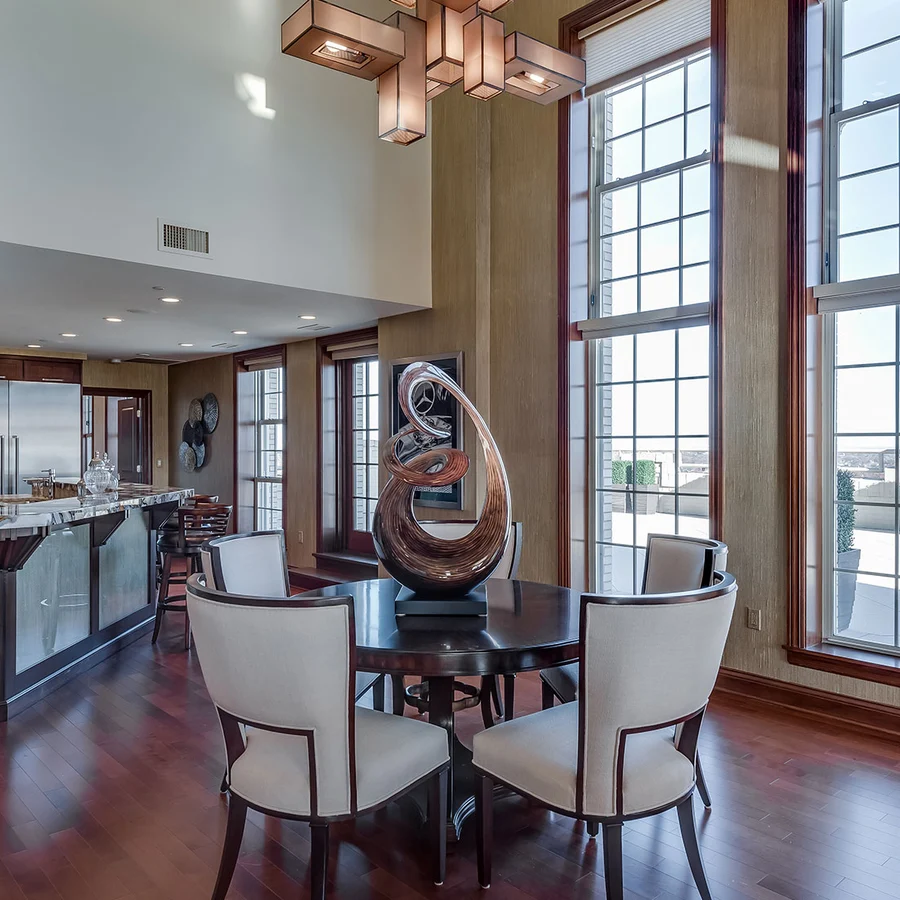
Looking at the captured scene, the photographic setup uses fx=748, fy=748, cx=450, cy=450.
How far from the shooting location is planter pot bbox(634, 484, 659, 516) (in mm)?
4516

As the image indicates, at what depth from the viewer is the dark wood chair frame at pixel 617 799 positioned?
1869 mm

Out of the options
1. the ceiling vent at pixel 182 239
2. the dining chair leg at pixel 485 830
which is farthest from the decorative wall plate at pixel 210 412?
the dining chair leg at pixel 485 830

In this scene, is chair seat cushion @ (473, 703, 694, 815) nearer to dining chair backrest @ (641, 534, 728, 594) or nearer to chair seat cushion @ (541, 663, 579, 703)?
chair seat cushion @ (541, 663, 579, 703)

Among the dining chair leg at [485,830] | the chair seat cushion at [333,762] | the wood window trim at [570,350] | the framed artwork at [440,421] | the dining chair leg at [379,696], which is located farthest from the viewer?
the framed artwork at [440,421]

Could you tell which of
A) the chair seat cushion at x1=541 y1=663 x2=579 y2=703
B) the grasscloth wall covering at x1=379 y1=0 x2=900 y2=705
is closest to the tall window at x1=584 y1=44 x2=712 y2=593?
the grasscloth wall covering at x1=379 y1=0 x2=900 y2=705

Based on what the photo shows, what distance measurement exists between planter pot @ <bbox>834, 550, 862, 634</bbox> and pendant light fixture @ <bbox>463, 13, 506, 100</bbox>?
2766 mm

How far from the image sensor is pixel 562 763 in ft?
6.51

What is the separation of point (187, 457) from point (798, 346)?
728 cm

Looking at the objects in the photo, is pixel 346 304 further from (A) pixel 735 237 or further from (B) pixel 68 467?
(B) pixel 68 467

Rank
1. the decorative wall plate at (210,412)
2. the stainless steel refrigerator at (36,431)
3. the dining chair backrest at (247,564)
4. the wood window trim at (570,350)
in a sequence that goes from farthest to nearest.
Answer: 1. the decorative wall plate at (210,412)
2. the stainless steel refrigerator at (36,431)
3. the wood window trim at (570,350)
4. the dining chair backrest at (247,564)

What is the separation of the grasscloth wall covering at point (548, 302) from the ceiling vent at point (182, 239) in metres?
1.80

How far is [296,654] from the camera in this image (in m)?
1.82

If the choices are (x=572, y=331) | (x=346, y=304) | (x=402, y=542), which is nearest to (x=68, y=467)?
(x=346, y=304)

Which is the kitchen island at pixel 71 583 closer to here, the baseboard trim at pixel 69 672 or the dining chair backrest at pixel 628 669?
the baseboard trim at pixel 69 672
